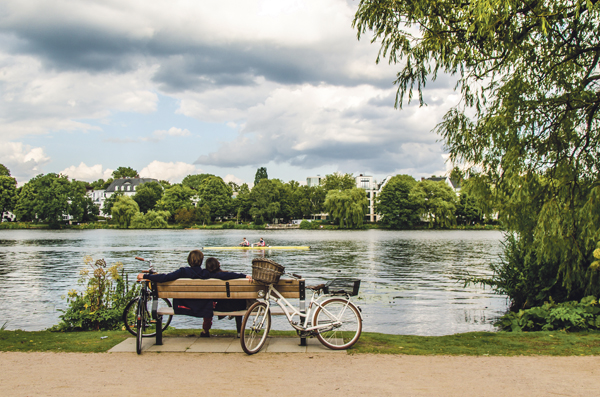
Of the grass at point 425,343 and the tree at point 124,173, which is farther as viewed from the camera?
the tree at point 124,173

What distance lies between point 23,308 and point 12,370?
33.6 ft

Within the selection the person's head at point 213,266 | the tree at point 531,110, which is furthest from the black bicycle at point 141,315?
the tree at point 531,110

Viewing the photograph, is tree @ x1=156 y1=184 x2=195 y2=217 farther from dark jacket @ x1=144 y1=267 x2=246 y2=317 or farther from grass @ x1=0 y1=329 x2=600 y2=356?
dark jacket @ x1=144 y1=267 x2=246 y2=317

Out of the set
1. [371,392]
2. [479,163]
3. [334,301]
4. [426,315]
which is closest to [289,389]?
[371,392]

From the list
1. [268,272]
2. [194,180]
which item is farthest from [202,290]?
[194,180]

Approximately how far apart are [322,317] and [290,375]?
1.40 metres

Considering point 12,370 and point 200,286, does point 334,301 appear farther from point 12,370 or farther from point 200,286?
point 12,370

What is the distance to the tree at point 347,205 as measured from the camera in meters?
93.8

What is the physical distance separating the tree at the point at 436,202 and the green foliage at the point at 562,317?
8446 centimetres

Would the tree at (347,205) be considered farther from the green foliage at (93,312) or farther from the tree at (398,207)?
the green foliage at (93,312)

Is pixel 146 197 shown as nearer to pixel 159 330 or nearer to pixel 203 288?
pixel 159 330

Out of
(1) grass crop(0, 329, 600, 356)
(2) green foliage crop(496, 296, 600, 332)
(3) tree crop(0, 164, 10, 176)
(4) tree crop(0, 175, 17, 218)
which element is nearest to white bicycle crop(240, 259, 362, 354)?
(1) grass crop(0, 329, 600, 356)

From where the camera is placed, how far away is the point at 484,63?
8.73m

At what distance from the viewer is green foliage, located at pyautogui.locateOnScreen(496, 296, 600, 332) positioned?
8.41 metres
